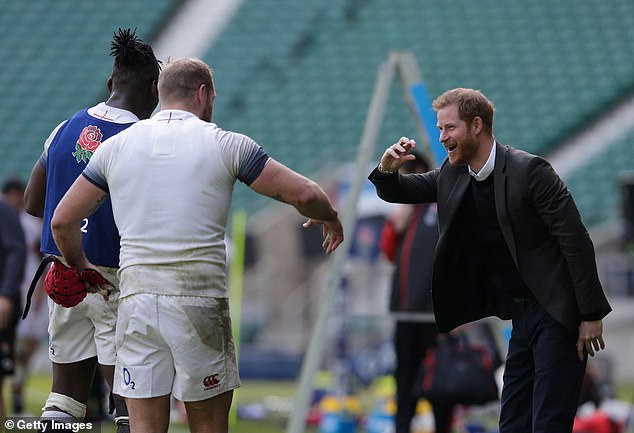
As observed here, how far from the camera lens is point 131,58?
5156mm

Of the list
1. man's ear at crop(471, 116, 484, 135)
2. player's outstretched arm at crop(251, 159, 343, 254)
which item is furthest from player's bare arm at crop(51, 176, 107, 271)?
man's ear at crop(471, 116, 484, 135)

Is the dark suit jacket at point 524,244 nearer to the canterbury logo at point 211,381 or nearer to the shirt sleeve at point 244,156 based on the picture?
the shirt sleeve at point 244,156

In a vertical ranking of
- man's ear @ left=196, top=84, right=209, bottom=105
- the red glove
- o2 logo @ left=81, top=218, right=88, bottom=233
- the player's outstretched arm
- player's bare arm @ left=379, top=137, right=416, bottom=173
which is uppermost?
man's ear @ left=196, top=84, right=209, bottom=105

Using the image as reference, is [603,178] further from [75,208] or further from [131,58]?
[75,208]

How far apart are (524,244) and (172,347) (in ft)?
5.25

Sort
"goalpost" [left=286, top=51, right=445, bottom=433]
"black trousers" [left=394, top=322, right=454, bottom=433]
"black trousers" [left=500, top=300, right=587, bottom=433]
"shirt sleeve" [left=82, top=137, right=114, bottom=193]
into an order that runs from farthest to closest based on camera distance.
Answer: "black trousers" [left=394, top=322, right=454, bottom=433], "goalpost" [left=286, top=51, right=445, bottom=433], "black trousers" [left=500, top=300, right=587, bottom=433], "shirt sleeve" [left=82, top=137, right=114, bottom=193]

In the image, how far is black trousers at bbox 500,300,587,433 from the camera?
499cm

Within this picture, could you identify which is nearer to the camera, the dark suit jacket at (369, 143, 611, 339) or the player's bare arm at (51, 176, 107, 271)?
the player's bare arm at (51, 176, 107, 271)

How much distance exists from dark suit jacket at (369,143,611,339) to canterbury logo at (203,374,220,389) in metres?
1.20

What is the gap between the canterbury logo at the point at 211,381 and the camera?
4480 mm

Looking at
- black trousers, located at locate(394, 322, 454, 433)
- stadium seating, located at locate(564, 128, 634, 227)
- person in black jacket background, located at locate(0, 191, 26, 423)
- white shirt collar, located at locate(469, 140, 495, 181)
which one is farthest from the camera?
stadium seating, located at locate(564, 128, 634, 227)

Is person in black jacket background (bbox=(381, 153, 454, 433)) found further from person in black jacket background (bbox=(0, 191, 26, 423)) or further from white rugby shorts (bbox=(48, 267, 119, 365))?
white rugby shorts (bbox=(48, 267, 119, 365))

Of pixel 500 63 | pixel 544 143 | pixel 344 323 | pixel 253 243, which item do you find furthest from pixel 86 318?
pixel 500 63

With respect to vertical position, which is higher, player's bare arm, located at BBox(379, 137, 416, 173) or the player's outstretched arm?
player's bare arm, located at BBox(379, 137, 416, 173)
